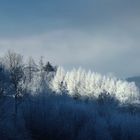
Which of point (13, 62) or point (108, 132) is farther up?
point (13, 62)

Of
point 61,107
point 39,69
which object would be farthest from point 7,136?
point 39,69

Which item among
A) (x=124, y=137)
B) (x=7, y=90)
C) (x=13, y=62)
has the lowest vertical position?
(x=124, y=137)

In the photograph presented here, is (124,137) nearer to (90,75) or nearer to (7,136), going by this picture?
(7,136)

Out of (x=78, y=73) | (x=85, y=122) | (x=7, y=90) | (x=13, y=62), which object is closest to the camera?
(x=7, y=90)

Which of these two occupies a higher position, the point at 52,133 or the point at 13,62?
the point at 13,62

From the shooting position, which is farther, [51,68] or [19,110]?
[51,68]

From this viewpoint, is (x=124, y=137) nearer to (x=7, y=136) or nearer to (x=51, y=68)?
(x=7, y=136)

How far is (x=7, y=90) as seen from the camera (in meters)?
33.0

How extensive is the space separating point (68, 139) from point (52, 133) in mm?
1055

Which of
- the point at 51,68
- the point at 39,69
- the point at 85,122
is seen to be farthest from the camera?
the point at 51,68

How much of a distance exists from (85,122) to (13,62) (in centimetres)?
4214

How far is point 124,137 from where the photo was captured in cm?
3566

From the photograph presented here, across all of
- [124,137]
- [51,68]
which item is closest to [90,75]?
[51,68]

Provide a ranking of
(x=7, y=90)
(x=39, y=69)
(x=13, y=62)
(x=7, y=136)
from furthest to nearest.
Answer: (x=39, y=69), (x=13, y=62), (x=7, y=90), (x=7, y=136)
